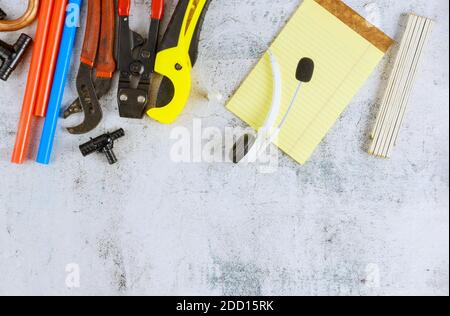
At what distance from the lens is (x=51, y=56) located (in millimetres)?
1602

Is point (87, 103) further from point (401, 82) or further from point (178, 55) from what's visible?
point (401, 82)

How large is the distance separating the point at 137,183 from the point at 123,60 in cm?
40

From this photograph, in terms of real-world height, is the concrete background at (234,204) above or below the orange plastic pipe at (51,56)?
below

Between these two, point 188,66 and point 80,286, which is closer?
point 188,66

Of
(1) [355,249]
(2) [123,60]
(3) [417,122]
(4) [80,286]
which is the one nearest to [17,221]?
(4) [80,286]

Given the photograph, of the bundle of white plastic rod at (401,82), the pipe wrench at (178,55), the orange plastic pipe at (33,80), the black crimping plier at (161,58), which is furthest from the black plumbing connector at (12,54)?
the bundle of white plastic rod at (401,82)

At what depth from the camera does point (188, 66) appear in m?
1.57

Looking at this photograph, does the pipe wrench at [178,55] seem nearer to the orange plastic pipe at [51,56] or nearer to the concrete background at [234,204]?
the concrete background at [234,204]

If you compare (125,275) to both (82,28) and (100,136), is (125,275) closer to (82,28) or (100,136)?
(100,136)

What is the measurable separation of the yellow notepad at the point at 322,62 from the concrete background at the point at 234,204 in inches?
1.5

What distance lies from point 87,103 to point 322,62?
29.9 inches

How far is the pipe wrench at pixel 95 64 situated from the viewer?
5.19ft

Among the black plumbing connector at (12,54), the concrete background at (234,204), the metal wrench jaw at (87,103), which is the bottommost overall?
the concrete background at (234,204)
